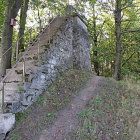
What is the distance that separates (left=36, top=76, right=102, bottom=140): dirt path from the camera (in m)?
3.64

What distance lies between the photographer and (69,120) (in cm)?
417

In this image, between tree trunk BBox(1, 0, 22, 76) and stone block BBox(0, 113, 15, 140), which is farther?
tree trunk BBox(1, 0, 22, 76)

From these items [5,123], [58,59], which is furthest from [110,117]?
[58,59]

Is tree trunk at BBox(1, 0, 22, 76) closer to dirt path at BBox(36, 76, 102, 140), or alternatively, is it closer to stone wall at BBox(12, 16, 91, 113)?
stone wall at BBox(12, 16, 91, 113)

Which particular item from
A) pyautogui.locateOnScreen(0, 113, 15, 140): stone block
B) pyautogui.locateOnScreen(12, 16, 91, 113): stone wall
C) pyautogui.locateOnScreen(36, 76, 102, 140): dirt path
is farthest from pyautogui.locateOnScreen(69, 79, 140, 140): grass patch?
pyautogui.locateOnScreen(12, 16, 91, 113): stone wall

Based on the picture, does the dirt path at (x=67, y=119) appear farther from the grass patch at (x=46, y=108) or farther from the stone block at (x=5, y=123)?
the stone block at (x=5, y=123)

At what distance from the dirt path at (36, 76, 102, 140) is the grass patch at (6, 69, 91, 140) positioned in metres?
0.17

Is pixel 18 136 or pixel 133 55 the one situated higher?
pixel 133 55

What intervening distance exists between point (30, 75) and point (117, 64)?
21.3ft

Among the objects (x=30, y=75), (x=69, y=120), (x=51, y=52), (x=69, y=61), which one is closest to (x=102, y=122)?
(x=69, y=120)

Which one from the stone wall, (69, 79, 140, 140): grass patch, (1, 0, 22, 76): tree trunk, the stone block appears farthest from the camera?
(1, 0, 22, 76): tree trunk

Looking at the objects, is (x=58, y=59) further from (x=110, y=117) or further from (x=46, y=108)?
(x=110, y=117)

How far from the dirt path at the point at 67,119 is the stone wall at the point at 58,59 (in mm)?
1096

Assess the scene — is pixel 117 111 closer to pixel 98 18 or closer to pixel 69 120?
pixel 69 120
